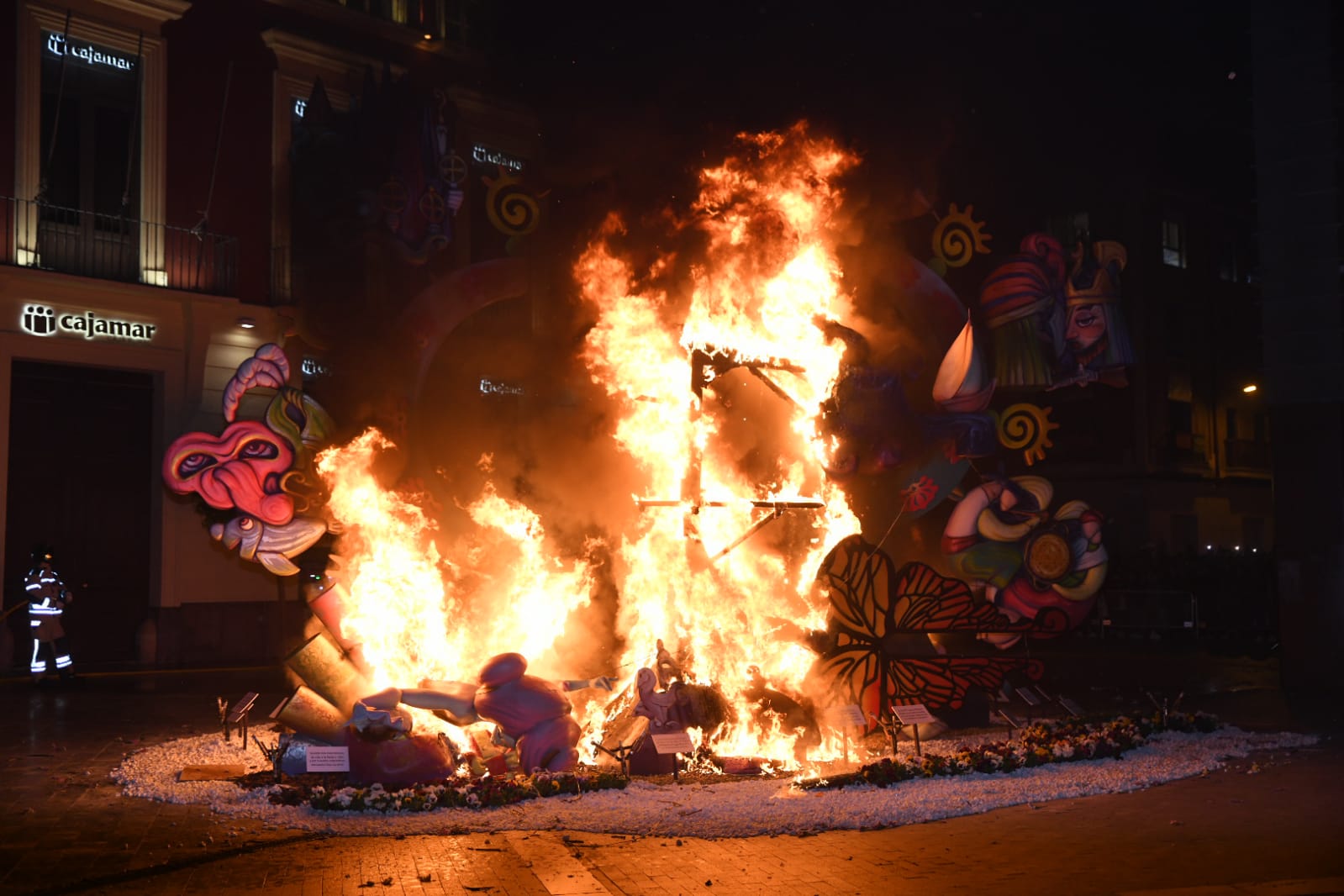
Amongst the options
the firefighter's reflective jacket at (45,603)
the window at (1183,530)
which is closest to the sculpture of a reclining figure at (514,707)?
the firefighter's reflective jacket at (45,603)

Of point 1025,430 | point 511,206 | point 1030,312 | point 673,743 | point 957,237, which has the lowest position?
point 673,743

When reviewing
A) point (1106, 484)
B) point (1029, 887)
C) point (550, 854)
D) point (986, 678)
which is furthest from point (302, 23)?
point (1106, 484)

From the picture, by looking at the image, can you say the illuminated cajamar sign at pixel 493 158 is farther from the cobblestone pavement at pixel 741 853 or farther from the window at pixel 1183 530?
the window at pixel 1183 530

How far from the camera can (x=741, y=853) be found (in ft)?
25.9

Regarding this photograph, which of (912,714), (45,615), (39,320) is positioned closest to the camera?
(912,714)

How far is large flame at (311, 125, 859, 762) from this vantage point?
12062 millimetres

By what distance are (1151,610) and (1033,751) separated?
1549cm

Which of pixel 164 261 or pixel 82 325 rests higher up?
pixel 164 261

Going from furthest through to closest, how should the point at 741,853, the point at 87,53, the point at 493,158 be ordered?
the point at 493,158
the point at 87,53
the point at 741,853

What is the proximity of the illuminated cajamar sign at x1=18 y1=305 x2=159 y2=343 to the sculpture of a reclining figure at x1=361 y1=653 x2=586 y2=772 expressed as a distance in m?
12.4

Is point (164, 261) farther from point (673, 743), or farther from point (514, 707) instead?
point (673, 743)

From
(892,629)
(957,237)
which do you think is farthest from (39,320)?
(892,629)

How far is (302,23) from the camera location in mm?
23062

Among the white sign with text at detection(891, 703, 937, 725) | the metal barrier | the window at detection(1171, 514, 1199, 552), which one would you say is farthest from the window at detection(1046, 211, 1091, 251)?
the white sign with text at detection(891, 703, 937, 725)
